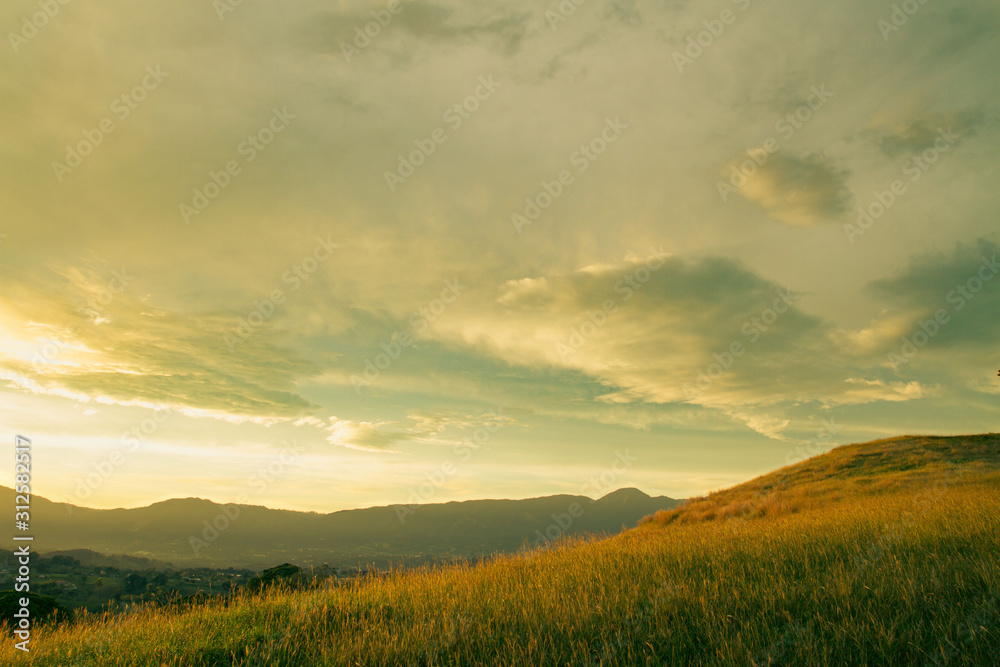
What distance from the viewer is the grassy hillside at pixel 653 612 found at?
4.68 meters

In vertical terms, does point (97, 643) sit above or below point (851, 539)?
below

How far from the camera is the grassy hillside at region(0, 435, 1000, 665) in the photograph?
4.68 meters

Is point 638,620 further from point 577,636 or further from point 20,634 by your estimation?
point 20,634

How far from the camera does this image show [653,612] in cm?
575

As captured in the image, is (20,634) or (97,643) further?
(20,634)

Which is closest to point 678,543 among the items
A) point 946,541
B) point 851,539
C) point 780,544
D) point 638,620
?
point 780,544

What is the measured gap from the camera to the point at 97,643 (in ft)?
24.4

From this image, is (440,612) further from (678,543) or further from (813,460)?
(813,460)

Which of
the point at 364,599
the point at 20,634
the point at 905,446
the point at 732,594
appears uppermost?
→ the point at 905,446

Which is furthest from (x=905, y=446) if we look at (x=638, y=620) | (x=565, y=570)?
(x=638, y=620)

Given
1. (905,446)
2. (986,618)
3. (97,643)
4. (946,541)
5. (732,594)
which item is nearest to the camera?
(986,618)

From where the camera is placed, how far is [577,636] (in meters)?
5.43

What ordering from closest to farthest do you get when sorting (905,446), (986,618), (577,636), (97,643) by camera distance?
Answer: (986,618), (577,636), (97,643), (905,446)

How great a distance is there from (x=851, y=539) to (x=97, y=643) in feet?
42.9
